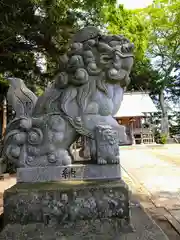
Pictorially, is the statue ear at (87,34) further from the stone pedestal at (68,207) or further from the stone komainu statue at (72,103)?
the stone pedestal at (68,207)

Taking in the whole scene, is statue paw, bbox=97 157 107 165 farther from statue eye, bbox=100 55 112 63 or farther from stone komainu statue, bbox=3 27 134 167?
statue eye, bbox=100 55 112 63

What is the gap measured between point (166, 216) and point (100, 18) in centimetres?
→ 534

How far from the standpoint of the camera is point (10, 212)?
202 cm

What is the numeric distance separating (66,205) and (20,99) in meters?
1.02

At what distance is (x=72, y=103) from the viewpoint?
90.0 inches

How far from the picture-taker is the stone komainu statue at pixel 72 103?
7.27 ft

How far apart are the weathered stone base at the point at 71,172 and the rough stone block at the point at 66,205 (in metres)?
0.17

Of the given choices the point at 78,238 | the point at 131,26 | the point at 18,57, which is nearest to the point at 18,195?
the point at 78,238

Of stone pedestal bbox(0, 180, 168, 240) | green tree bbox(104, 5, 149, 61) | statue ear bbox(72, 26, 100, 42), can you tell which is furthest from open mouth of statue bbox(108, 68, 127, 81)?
green tree bbox(104, 5, 149, 61)

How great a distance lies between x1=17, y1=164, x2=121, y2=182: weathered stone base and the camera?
2.18 m

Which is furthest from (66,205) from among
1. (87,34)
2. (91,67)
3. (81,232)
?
(87,34)

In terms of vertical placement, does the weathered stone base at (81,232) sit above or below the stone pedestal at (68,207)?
below

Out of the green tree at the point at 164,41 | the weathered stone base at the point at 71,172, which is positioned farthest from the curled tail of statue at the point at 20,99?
the green tree at the point at 164,41

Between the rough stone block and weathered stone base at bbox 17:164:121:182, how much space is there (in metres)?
0.17
